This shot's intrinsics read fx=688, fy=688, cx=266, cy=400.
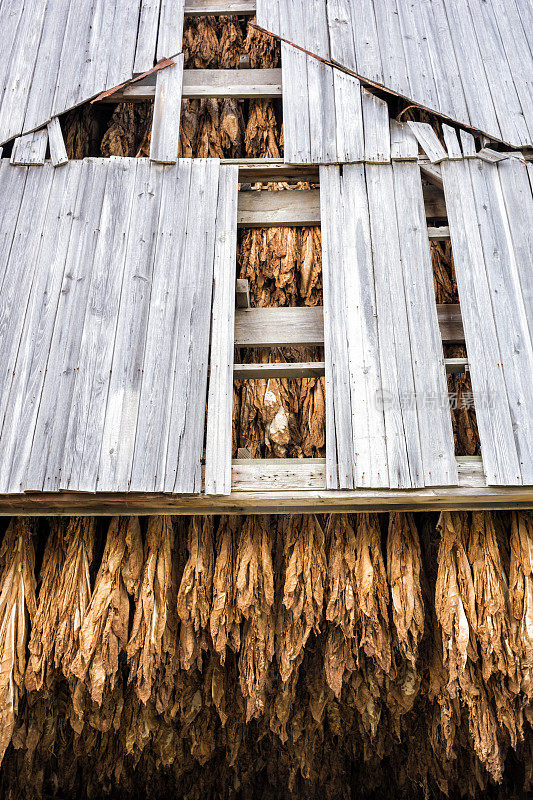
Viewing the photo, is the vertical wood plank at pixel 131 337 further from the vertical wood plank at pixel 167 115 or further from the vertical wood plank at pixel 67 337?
the vertical wood plank at pixel 67 337

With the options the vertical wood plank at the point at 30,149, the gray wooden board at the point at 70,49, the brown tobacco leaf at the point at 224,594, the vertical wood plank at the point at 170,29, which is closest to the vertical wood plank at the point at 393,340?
the brown tobacco leaf at the point at 224,594

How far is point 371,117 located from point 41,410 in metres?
3.32

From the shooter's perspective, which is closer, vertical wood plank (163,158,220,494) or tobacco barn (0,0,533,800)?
vertical wood plank (163,158,220,494)

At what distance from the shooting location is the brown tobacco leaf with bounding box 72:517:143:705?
4.21m

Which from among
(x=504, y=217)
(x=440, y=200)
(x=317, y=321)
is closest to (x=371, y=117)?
(x=440, y=200)

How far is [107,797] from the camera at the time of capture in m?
7.49

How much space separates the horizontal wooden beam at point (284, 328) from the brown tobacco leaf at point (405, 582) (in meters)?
1.33

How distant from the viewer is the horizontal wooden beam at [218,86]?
5.62m

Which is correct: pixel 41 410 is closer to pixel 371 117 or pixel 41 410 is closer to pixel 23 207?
pixel 23 207

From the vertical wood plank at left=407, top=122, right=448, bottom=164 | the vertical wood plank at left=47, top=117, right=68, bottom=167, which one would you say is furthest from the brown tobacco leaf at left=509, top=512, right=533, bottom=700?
the vertical wood plank at left=47, top=117, right=68, bottom=167

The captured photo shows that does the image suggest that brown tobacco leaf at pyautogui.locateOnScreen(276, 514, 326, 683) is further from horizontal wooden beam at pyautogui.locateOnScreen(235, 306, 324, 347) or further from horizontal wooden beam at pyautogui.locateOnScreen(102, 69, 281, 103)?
horizontal wooden beam at pyautogui.locateOnScreen(102, 69, 281, 103)

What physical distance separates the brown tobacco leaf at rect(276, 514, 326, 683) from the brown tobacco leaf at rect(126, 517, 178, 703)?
723mm

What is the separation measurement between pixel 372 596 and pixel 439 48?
14.6 ft

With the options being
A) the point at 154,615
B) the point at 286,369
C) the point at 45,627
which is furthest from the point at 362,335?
the point at 45,627
